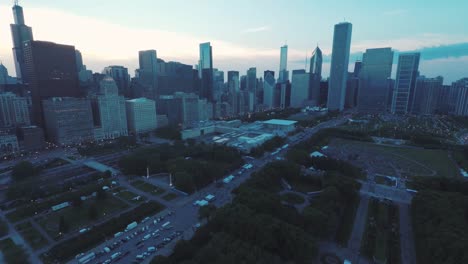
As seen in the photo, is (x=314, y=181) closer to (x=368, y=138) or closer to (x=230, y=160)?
(x=230, y=160)

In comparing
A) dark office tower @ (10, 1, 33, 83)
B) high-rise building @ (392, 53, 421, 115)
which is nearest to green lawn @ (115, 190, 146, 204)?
dark office tower @ (10, 1, 33, 83)

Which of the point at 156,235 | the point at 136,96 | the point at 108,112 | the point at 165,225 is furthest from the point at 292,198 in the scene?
the point at 136,96

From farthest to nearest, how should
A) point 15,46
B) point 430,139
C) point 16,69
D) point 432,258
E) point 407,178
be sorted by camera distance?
1. point 16,69
2. point 15,46
3. point 430,139
4. point 407,178
5. point 432,258

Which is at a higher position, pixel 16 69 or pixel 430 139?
pixel 16 69

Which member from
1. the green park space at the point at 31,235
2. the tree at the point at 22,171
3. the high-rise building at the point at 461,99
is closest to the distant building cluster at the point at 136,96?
the high-rise building at the point at 461,99

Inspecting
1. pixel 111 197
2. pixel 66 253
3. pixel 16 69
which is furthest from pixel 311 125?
pixel 16 69

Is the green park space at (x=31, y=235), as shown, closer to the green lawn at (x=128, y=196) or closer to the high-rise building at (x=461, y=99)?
the green lawn at (x=128, y=196)
